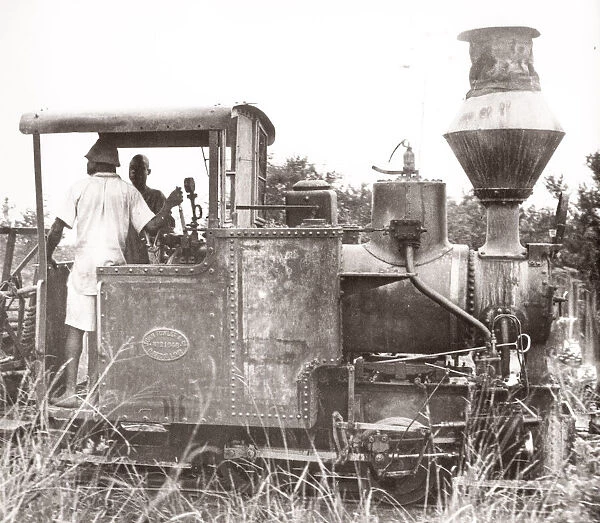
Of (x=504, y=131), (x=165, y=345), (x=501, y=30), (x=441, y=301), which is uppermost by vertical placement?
(x=501, y=30)

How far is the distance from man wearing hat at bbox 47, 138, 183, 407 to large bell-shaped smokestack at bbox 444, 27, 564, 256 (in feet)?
7.31

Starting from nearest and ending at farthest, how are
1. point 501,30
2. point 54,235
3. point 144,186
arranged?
point 501,30 < point 54,235 < point 144,186

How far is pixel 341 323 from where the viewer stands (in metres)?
5.04

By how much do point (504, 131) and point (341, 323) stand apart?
1.77 m

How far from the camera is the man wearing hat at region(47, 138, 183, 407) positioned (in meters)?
5.39

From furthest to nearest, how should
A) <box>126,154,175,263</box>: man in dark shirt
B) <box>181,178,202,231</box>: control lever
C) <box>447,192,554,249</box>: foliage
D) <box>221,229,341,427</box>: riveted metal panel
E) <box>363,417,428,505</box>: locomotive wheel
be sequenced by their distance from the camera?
1. <box>447,192,554,249</box>: foliage
2. <box>126,154,175,263</box>: man in dark shirt
3. <box>181,178,202,231</box>: control lever
4. <box>363,417,428,505</box>: locomotive wheel
5. <box>221,229,341,427</box>: riveted metal panel

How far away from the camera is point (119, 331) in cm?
507

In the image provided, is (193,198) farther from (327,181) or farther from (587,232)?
(327,181)

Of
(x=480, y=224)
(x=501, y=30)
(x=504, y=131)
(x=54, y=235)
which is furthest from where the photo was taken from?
(x=480, y=224)

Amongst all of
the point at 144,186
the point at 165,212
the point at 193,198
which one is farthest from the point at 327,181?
the point at 165,212

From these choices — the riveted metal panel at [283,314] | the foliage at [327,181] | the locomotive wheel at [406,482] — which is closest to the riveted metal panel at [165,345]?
the riveted metal panel at [283,314]

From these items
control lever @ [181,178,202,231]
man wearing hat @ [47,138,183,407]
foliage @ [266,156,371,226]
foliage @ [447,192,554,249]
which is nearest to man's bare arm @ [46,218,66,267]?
man wearing hat @ [47,138,183,407]

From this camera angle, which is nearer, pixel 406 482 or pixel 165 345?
pixel 165 345

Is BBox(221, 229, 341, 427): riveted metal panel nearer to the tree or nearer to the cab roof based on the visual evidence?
the cab roof
